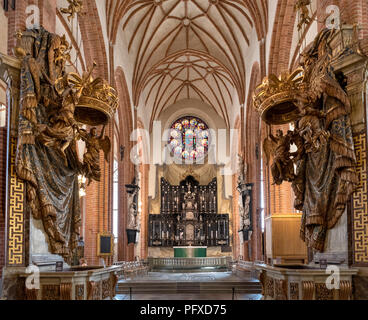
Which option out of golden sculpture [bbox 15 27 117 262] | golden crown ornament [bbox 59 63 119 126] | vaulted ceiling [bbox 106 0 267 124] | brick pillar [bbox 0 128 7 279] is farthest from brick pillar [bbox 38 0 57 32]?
vaulted ceiling [bbox 106 0 267 124]

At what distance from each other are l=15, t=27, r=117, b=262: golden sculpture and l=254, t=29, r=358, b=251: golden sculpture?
4065mm

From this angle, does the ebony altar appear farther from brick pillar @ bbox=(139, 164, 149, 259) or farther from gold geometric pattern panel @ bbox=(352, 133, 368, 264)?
gold geometric pattern panel @ bbox=(352, 133, 368, 264)

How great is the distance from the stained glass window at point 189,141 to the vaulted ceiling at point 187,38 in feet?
11.0

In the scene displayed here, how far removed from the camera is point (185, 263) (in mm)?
19578

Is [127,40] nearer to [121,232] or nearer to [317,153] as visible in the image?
[121,232]

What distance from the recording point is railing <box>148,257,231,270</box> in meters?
19.5

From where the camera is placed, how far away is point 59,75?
8164 mm

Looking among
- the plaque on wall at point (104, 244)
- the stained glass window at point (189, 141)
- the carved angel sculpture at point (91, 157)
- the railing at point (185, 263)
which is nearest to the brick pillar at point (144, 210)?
the stained glass window at point (189, 141)

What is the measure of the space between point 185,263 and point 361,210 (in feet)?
44.5

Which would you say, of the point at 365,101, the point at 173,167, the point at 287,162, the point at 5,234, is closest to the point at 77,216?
the point at 5,234

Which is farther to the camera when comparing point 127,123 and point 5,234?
point 127,123

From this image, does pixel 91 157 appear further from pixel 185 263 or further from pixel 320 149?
pixel 185 263

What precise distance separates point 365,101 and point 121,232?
1571 cm

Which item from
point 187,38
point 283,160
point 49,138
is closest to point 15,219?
point 49,138
